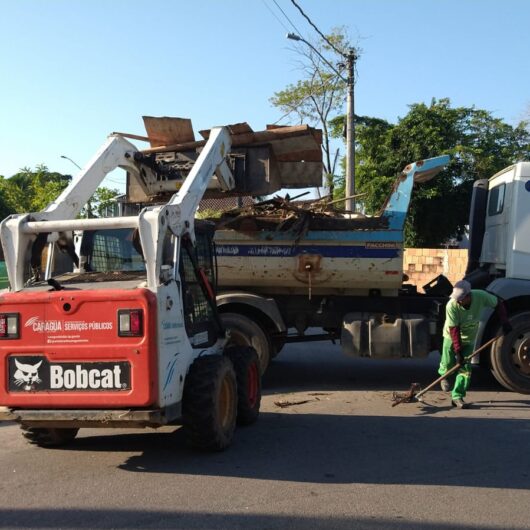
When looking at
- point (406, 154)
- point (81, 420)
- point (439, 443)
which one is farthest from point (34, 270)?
point (406, 154)

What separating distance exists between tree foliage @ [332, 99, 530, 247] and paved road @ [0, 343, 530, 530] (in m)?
14.9

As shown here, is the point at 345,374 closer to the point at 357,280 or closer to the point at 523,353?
the point at 357,280

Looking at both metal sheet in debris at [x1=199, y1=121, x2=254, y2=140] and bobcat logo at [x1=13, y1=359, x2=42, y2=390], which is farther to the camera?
metal sheet in debris at [x1=199, y1=121, x2=254, y2=140]

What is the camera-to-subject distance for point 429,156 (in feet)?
70.6

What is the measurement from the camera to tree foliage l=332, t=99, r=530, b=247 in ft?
71.5

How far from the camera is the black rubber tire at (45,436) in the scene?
5.84 metres

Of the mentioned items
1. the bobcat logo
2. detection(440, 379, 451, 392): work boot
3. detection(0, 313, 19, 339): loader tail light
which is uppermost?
detection(0, 313, 19, 339): loader tail light

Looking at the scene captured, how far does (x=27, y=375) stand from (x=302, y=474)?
2.48m

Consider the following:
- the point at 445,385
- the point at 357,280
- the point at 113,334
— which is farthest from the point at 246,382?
the point at 445,385

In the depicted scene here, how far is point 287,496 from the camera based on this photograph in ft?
15.2

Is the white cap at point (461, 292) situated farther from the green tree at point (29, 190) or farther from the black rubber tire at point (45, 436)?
the green tree at point (29, 190)

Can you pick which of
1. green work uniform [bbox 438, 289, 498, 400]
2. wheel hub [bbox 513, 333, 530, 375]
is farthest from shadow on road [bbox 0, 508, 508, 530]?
wheel hub [bbox 513, 333, 530, 375]

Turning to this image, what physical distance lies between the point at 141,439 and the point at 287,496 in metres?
2.27

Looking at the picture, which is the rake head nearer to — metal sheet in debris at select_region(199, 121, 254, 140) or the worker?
the worker
